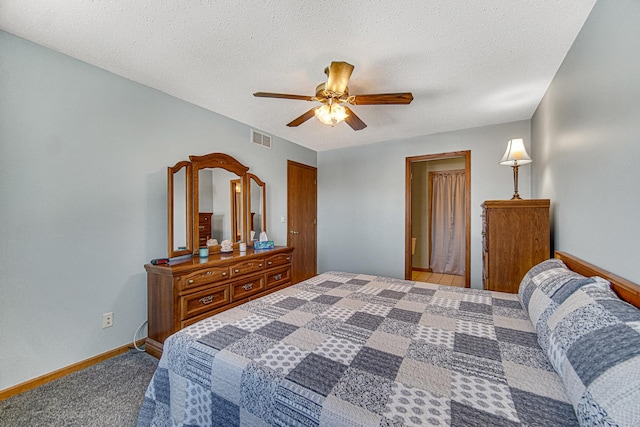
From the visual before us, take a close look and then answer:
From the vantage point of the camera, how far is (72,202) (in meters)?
2.04

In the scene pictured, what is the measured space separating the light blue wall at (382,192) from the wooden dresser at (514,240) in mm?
1302

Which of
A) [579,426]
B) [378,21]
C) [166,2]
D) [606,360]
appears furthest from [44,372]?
[378,21]

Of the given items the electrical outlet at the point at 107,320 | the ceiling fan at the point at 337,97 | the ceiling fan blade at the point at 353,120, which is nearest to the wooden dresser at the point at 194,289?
the electrical outlet at the point at 107,320

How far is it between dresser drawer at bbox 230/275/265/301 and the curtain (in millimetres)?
3806

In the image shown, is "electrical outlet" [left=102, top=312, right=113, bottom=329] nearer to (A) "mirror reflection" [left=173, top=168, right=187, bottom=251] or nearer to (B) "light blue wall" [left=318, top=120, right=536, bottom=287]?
(A) "mirror reflection" [left=173, top=168, right=187, bottom=251]

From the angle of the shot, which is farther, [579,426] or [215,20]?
[215,20]

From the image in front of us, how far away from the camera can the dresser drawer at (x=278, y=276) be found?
3.14 meters

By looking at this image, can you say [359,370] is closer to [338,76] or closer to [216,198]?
[338,76]

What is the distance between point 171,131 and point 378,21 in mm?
2179

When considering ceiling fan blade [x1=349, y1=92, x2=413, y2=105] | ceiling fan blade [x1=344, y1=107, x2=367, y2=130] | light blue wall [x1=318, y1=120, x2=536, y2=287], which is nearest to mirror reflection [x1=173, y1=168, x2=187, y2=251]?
ceiling fan blade [x1=344, y1=107, x2=367, y2=130]

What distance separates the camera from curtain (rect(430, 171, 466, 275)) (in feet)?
16.7

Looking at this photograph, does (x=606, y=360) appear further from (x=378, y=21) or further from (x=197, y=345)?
(x=378, y=21)

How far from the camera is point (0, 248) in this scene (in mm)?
1726

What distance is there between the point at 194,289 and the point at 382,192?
311cm
